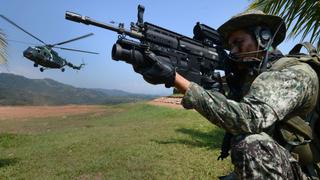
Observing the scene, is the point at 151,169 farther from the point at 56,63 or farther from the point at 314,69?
the point at 56,63

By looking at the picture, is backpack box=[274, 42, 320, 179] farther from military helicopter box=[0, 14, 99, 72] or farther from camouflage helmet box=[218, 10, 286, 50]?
military helicopter box=[0, 14, 99, 72]

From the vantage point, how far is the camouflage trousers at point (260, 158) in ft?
9.06

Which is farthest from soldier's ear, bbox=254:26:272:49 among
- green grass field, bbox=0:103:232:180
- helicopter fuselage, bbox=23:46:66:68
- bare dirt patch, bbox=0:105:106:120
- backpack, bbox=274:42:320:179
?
helicopter fuselage, bbox=23:46:66:68

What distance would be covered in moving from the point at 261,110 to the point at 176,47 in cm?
138

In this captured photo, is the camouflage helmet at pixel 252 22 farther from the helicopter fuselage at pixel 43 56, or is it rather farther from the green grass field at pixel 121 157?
the helicopter fuselage at pixel 43 56

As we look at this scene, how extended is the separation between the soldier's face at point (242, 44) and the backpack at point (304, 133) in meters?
0.29

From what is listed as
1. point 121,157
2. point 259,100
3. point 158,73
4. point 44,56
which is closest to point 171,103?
point 44,56

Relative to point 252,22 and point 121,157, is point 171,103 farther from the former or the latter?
point 252,22

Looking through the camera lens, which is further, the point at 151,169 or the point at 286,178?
the point at 151,169

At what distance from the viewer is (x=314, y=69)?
293 cm

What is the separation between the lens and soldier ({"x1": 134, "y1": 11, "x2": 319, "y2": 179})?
8.54 ft

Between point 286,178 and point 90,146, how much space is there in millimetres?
7797

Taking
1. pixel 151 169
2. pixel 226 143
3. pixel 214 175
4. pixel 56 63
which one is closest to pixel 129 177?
pixel 151 169

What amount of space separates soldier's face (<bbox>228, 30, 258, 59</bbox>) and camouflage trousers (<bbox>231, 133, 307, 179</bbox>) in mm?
703
